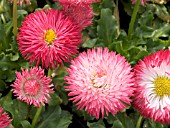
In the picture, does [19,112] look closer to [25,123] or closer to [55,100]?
[25,123]

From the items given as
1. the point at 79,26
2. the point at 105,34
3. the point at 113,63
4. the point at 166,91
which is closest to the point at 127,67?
the point at 113,63

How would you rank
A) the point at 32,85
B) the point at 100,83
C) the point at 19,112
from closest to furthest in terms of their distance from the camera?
the point at 100,83, the point at 32,85, the point at 19,112

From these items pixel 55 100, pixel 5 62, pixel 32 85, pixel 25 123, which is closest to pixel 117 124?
pixel 55 100

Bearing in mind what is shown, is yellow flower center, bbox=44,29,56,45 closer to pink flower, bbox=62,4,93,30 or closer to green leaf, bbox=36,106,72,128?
pink flower, bbox=62,4,93,30


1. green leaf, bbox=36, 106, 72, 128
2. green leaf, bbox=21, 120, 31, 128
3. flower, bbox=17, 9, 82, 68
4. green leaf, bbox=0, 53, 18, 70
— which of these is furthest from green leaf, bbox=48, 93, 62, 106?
flower, bbox=17, 9, 82, 68

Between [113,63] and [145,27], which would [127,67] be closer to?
[113,63]

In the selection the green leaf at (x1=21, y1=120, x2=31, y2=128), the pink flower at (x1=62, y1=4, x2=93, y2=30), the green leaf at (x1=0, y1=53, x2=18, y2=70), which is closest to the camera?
the pink flower at (x1=62, y1=4, x2=93, y2=30)

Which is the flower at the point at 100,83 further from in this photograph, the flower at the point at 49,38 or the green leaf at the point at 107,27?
the green leaf at the point at 107,27
